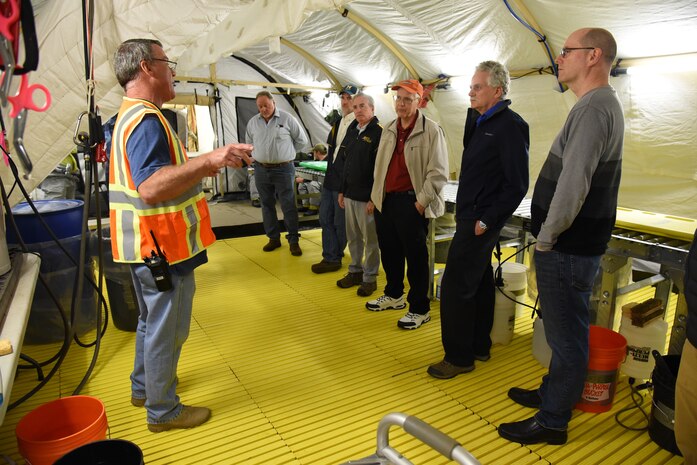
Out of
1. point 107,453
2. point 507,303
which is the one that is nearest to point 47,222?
point 107,453

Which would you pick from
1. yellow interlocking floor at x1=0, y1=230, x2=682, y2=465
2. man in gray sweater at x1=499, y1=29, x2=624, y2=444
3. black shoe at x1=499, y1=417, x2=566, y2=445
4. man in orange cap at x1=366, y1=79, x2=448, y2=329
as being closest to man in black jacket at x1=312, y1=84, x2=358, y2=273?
yellow interlocking floor at x1=0, y1=230, x2=682, y2=465

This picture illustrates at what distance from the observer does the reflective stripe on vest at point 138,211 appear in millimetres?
1805

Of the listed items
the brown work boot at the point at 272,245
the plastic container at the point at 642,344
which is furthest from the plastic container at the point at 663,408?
the brown work boot at the point at 272,245

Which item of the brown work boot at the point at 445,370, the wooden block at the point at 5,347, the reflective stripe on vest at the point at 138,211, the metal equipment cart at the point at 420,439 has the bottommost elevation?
the brown work boot at the point at 445,370

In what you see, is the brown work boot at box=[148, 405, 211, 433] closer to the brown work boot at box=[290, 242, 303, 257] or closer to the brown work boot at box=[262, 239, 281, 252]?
the brown work boot at box=[290, 242, 303, 257]

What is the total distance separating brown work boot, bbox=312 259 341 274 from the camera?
14.4 feet

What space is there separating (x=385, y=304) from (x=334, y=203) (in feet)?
4.38

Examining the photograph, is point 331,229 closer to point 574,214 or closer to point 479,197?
point 479,197

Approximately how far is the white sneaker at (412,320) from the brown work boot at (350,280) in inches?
34.7

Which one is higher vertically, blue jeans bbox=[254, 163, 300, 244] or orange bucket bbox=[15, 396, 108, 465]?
blue jeans bbox=[254, 163, 300, 244]

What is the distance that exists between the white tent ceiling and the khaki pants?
73.9 inches

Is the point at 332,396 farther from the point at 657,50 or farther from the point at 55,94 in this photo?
the point at 657,50

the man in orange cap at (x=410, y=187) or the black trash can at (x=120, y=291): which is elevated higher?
the man in orange cap at (x=410, y=187)

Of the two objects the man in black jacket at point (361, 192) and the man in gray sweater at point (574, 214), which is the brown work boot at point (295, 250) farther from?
the man in gray sweater at point (574, 214)
